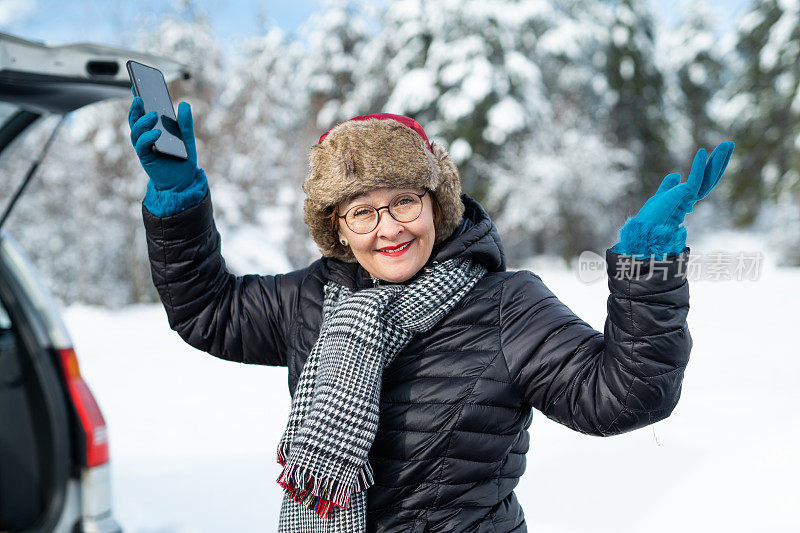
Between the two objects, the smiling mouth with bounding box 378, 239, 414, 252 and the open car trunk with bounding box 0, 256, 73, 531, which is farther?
the open car trunk with bounding box 0, 256, 73, 531

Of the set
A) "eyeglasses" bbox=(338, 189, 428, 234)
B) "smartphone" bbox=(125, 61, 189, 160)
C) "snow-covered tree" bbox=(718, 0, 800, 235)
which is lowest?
"eyeglasses" bbox=(338, 189, 428, 234)

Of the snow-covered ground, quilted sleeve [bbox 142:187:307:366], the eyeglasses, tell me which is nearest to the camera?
the eyeglasses

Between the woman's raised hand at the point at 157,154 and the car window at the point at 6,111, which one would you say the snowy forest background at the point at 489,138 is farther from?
the woman's raised hand at the point at 157,154

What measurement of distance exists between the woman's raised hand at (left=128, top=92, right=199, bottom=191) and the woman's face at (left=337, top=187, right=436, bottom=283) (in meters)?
0.42

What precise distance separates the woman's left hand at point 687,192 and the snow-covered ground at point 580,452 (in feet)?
6.02

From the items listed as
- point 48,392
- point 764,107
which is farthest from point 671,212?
point 764,107

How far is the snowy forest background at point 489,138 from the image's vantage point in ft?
48.4

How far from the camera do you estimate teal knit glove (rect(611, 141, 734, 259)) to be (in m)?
1.19

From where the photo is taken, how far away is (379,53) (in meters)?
18.0

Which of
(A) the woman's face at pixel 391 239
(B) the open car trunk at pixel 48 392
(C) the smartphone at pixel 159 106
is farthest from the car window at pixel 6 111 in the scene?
(A) the woman's face at pixel 391 239

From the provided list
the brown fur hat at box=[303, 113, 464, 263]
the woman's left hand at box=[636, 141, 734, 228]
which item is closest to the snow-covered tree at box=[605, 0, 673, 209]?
the brown fur hat at box=[303, 113, 464, 263]

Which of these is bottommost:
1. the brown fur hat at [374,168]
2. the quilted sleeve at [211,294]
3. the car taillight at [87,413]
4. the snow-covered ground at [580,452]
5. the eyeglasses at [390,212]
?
the snow-covered ground at [580,452]

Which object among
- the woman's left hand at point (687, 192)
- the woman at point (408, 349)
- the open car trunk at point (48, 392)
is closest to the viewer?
the woman's left hand at point (687, 192)

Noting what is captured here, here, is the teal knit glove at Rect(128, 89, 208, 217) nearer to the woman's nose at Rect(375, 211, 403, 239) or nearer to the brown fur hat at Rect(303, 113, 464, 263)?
the brown fur hat at Rect(303, 113, 464, 263)
